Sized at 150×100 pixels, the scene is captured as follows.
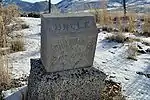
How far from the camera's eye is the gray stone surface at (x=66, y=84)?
3738mm

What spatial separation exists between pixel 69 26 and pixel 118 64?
98.5 inches

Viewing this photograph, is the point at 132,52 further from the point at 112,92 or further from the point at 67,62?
the point at 67,62

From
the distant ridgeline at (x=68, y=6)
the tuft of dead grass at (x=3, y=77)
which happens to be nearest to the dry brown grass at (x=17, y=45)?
the distant ridgeline at (x=68, y=6)

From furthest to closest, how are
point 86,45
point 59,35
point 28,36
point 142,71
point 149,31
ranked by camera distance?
1. point 149,31
2. point 28,36
3. point 142,71
4. point 86,45
5. point 59,35

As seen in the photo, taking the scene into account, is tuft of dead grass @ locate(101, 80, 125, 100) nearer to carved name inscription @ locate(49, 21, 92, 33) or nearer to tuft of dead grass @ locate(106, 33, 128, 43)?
carved name inscription @ locate(49, 21, 92, 33)

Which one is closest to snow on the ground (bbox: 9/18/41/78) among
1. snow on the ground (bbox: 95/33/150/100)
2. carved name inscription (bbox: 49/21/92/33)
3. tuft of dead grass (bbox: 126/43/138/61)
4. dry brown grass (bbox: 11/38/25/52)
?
dry brown grass (bbox: 11/38/25/52)

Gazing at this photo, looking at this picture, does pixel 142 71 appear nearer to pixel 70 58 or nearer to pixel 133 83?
pixel 133 83

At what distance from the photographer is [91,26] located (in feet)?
12.2

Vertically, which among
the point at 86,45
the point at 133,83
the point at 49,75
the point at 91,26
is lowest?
the point at 133,83

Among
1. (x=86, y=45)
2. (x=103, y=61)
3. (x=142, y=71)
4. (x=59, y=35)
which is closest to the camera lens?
(x=59, y=35)

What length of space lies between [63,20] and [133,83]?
75.3 inches

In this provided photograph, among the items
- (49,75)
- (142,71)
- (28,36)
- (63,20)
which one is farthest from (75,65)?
(28,36)

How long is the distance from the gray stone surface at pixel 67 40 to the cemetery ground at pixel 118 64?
51 cm

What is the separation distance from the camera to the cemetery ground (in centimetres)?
463
